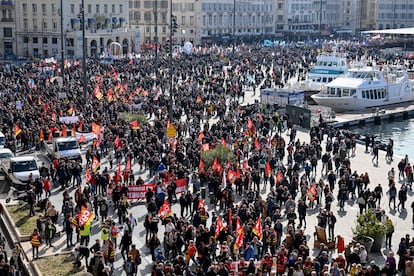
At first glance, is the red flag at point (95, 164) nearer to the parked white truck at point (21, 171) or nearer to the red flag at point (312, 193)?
the parked white truck at point (21, 171)

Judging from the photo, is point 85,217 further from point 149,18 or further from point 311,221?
point 149,18

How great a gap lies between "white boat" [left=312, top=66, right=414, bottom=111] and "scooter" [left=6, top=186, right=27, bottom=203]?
1248 inches

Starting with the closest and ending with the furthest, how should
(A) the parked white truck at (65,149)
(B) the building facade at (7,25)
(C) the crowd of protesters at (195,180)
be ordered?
(C) the crowd of protesters at (195,180), (A) the parked white truck at (65,149), (B) the building facade at (7,25)

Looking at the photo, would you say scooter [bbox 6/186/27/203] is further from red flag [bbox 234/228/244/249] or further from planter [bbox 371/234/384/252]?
planter [bbox 371/234/384/252]

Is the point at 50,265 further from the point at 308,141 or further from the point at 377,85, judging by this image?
the point at 377,85

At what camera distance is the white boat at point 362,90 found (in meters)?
54.5

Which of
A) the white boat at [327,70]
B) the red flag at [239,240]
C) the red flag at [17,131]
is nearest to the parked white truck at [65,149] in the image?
the red flag at [17,131]

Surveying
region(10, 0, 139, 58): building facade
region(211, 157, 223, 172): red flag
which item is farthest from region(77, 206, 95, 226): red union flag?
region(10, 0, 139, 58): building facade

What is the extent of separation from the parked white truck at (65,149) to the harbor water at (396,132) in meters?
21.2

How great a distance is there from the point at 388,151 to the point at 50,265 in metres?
21.3

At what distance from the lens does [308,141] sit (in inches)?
1631

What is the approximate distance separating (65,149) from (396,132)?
2703 centimetres

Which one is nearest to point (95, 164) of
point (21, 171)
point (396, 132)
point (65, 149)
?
point (21, 171)

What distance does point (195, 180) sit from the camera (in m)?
28.1
